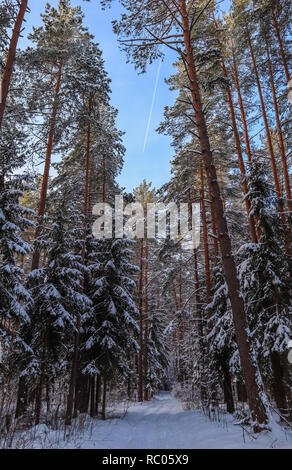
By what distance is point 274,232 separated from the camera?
927 cm

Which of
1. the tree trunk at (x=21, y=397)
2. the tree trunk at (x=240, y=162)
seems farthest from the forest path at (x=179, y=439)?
the tree trunk at (x=240, y=162)

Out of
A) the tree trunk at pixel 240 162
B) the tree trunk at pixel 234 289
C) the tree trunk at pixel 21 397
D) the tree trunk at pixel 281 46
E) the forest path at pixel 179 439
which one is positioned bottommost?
the forest path at pixel 179 439

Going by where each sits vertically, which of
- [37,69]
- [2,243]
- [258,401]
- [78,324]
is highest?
[37,69]

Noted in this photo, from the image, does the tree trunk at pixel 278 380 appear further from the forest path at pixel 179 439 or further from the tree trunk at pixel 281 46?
the tree trunk at pixel 281 46

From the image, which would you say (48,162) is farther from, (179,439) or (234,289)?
(179,439)

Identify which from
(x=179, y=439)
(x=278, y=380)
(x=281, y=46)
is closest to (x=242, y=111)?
(x=281, y=46)

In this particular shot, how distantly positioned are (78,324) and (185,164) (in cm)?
968

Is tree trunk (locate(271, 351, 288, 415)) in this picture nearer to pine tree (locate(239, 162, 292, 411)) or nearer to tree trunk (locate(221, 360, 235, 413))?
→ pine tree (locate(239, 162, 292, 411))

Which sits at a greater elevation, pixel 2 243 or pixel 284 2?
pixel 284 2

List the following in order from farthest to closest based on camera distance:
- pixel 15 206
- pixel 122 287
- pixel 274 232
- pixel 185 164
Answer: pixel 185 164, pixel 122 287, pixel 274 232, pixel 15 206

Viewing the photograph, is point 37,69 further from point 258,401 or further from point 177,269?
point 258,401

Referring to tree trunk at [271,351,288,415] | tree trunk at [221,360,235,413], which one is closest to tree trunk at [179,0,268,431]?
tree trunk at [271,351,288,415]
